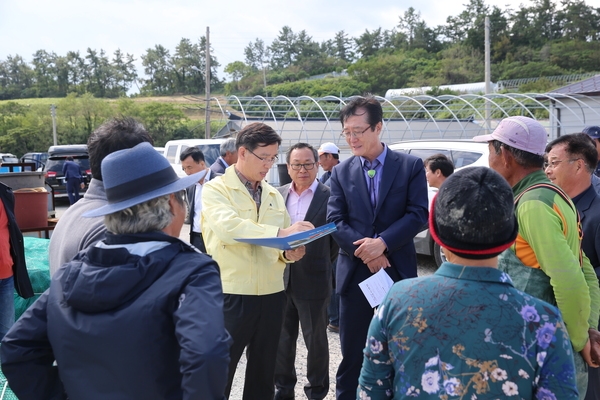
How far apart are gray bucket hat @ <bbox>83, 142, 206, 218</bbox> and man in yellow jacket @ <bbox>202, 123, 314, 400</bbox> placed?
1.20 m

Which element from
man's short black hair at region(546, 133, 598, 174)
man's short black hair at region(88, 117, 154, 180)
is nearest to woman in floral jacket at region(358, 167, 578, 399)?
man's short black hair at region(88, 117, 154, 180)

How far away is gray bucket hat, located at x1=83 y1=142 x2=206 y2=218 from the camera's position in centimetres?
177

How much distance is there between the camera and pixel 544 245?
206 centimetres

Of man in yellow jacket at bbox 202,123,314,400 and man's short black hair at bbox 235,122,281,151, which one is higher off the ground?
man's short black hair at bbox 235,122,281,151

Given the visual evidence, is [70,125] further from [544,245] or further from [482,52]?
[544,245]

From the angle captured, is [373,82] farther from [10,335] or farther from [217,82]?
[10,335]

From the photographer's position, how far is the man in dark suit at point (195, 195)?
5164 millimetres

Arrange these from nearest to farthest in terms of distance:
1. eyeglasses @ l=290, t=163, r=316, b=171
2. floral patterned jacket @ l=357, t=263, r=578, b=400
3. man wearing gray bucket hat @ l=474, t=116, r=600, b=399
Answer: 1. floral patterned jacket @ l=357, t=263, r=578, b=400
2. man wearing gray bucket hat @ l=474, t=116, r=600, b=399
3. eyeglasses @ l=290, t=163, r=316, b=171

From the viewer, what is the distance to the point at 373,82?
6925cm

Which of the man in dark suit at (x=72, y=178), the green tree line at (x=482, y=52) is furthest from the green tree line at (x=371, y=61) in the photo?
the man in dark suit at (x=72, y=178)

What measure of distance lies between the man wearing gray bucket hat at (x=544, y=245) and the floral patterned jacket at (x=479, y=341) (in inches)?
23.8

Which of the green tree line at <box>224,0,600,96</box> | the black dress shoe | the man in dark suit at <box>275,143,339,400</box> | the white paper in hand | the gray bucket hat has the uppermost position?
the green tree line at <box>224,0,600,96</box>

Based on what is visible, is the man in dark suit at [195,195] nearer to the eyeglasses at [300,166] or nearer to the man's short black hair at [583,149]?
the eyeglasses at [300,166]

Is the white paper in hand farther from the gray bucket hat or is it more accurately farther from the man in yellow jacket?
the gray bucket hat
